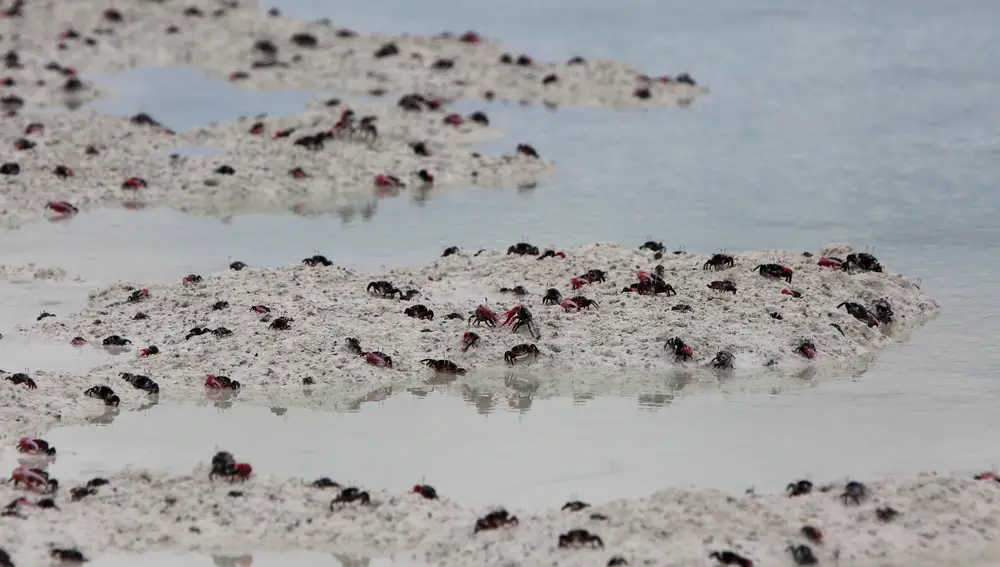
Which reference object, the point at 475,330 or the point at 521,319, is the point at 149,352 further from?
the point at 521,319

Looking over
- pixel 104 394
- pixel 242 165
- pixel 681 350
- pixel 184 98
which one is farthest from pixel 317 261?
pixel 184 98

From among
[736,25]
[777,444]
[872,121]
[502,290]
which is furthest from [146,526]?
[736,25]

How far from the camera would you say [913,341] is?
689 inches

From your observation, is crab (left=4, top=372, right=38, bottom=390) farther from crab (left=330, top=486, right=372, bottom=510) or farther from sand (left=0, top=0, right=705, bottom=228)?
sand (left=0, top=0, right=705, bottom=228)

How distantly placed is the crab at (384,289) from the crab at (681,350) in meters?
3.39

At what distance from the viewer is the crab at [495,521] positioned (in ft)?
40.3

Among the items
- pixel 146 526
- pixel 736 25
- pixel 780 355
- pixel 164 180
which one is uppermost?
pixel 736 25

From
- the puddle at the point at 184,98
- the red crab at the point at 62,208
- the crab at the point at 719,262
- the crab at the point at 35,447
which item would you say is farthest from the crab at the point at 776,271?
the puddle at the point at 184,98

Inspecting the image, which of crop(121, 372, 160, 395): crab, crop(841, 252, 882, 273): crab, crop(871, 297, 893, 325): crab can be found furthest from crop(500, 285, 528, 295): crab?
crop(121, 372, 160, 395): crab

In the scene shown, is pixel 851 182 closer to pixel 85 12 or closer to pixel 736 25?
pixel 736 25

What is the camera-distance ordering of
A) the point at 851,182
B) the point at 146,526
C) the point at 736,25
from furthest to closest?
the point at 736,25 → the point at 851,182 → the point at 146,526

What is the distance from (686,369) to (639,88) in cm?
1687

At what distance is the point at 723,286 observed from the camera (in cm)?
1828

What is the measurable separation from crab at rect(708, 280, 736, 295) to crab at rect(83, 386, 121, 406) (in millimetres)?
6557
